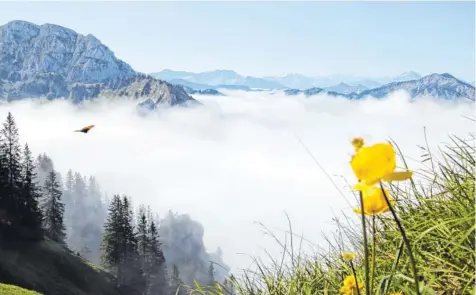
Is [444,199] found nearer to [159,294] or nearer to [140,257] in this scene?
[140,257]

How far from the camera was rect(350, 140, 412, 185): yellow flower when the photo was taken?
1.45 meters

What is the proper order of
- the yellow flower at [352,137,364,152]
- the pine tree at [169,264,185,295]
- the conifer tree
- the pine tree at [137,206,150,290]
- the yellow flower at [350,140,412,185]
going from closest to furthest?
the yellow flower at [350,140,412,185], the yellow flower at [352,137,364,152], the pine tree at [169,264,185,295], the conifer tree, the pine tree at [137,206,150,290]

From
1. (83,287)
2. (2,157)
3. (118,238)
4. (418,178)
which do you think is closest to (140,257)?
(118,238)

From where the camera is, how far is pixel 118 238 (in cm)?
6681

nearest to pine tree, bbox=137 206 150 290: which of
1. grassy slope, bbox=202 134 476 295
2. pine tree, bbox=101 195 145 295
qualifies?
pine tree, bbox=101 195 145 295

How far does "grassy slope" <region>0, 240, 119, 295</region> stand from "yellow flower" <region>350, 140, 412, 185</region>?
165 feet

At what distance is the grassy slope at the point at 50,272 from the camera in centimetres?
4822

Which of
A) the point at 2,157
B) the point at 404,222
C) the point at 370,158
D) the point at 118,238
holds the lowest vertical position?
the point at 118,238

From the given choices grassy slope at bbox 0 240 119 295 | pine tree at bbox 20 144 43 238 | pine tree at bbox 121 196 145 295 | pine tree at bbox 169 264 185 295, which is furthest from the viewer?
pine tree at bbox 121 196 145 295

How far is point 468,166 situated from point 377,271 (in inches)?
38.2

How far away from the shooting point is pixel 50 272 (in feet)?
183

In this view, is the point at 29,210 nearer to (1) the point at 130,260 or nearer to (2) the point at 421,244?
(1) the point at 130,260

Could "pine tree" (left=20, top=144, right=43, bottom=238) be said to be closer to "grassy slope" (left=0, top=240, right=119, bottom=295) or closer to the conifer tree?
"grassy slope" (left=0, top=240, right=119, bottom=295)

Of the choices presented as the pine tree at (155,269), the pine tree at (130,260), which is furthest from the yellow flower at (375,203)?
the pine tree at (155,269)
